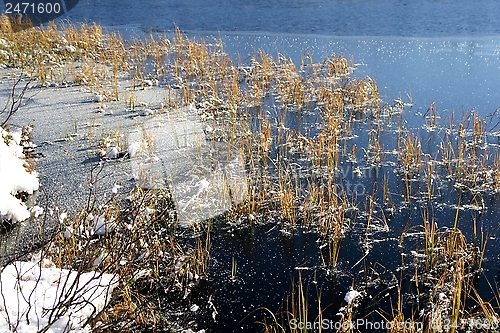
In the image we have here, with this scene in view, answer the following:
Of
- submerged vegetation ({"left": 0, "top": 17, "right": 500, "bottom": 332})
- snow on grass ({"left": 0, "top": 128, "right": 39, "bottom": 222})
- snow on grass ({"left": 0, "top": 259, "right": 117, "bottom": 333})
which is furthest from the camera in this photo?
snow on grass ({"left": 0, "top": 128, "right": 39, "bottom": 222})

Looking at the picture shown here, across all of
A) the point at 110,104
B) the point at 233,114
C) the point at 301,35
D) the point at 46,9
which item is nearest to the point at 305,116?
the point at 233,114

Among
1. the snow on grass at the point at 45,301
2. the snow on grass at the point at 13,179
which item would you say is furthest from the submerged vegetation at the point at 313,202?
the snow on grass at the point at 13,179

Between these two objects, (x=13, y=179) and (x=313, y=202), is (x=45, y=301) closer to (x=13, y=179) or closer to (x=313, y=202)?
(x=13, y=179)

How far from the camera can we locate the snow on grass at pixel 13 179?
448 cm

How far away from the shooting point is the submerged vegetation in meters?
3.32

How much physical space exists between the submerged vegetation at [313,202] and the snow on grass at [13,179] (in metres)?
0.34

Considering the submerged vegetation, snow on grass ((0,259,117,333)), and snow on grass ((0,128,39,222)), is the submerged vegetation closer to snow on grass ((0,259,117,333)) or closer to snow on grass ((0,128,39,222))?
snow on grass ((0,259,117,333))

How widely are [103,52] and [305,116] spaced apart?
5.48m

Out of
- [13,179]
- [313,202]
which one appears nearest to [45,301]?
[13,179]

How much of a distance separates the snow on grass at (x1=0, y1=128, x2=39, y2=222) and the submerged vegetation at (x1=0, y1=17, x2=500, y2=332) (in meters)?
0.34

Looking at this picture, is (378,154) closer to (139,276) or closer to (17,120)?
(139,276)

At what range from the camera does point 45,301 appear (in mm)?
2781

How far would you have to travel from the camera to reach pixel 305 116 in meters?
7.27

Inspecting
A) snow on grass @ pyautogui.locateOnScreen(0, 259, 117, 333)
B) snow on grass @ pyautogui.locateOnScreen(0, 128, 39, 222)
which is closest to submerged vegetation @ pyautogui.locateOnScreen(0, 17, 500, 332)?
snow on grass @ pyautogui.locateOnScreen(0, 259, 117, 333)
